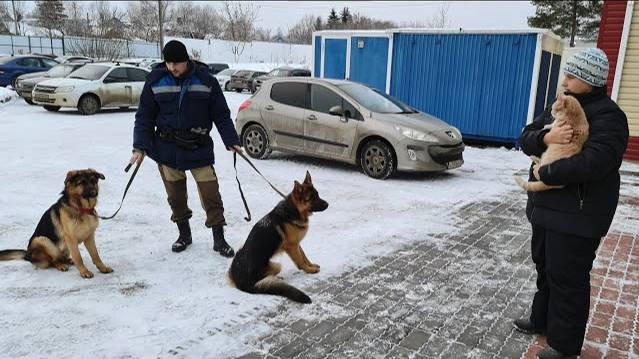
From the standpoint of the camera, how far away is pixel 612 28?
10.4 m

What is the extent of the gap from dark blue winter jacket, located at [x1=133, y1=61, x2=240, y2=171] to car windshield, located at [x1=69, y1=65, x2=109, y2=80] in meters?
12.4

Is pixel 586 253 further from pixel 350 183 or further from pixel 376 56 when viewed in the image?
pixel 376 56

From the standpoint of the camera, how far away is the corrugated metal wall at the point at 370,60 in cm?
1327

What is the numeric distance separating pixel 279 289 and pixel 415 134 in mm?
4875

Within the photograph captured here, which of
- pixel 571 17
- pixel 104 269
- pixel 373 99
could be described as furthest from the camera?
pixel 571 17

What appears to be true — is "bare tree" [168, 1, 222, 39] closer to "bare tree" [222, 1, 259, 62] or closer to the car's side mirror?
"bare tree" [222, 1, 259, 62]

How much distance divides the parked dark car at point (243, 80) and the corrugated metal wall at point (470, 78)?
1615cm

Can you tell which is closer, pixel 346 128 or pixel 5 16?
pixel 346 128

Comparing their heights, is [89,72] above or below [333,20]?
below

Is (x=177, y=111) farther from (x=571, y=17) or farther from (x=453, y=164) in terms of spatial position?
(x=571, y=17)

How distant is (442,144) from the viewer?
806cm

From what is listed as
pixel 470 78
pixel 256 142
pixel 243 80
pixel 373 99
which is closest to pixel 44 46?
pixel 243 80

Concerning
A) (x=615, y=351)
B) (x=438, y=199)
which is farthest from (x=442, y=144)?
(x=615, y=351)

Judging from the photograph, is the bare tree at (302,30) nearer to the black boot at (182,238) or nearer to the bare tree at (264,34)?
the bare tree at (264,34)
